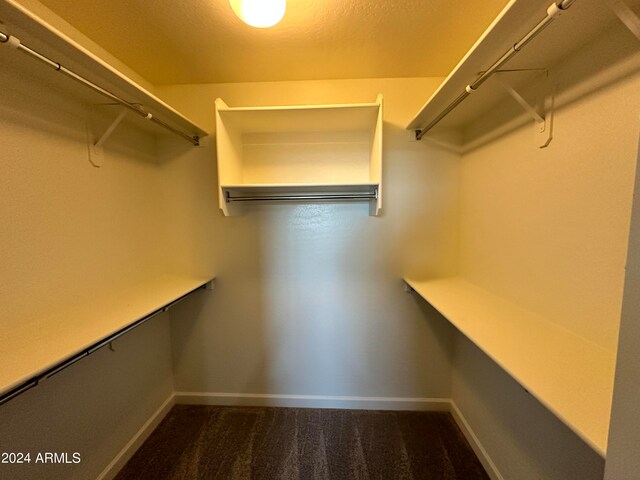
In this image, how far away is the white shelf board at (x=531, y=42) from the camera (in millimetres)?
754

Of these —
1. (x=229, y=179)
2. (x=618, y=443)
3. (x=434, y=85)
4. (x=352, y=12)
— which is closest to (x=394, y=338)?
(x=618, y=443)

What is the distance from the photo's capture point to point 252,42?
4.54ft

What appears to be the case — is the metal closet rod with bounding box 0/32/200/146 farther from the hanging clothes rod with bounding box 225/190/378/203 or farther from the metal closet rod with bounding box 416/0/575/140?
the metal closet rod with bounding box 416/0/575/140

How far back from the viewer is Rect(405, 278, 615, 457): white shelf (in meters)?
0.59

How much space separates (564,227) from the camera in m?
0.96

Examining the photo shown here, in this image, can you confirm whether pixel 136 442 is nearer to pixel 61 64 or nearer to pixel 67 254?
pixel 67 254

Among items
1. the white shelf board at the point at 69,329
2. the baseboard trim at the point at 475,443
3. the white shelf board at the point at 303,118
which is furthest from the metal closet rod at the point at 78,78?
the baseboard trim at the point at 475,443

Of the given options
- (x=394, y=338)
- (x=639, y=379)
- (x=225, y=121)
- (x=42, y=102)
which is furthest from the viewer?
(x=394, y=338)

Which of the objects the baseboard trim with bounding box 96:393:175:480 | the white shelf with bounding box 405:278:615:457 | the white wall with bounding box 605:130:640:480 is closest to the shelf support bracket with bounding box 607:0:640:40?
the white wall with bounding box 605:130:640:480

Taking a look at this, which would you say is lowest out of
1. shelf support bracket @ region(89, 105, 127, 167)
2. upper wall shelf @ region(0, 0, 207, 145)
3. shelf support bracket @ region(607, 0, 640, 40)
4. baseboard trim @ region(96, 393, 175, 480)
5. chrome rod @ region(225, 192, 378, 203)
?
baseboard trim @ region(96, 393, 175, 480)

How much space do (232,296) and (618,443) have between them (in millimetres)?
1887

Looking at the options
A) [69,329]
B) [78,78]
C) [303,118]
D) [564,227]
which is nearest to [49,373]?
A: [69,329]

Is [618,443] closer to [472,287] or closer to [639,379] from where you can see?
[639,379]

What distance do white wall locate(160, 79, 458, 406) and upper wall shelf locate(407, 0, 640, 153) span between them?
390 mm
